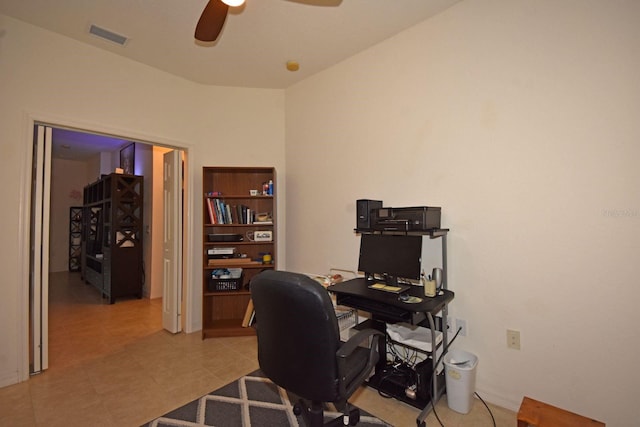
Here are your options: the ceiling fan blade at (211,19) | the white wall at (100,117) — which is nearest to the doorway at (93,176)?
the white wall at (100,117)

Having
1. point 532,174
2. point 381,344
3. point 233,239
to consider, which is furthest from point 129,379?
point 532,174

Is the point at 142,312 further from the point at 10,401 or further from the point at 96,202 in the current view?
the point at 96,202

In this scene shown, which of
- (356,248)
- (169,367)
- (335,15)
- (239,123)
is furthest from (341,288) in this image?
(239,123)

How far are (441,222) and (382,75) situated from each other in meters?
1.41

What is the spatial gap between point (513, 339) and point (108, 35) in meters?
3.95

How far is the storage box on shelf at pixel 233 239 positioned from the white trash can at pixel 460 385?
200 centimetres

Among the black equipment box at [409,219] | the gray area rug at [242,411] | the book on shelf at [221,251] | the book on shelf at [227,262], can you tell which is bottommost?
the gray area rug at [242,411]

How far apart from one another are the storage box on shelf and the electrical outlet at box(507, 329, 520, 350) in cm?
224

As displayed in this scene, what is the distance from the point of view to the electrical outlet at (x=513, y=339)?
1.95 metres

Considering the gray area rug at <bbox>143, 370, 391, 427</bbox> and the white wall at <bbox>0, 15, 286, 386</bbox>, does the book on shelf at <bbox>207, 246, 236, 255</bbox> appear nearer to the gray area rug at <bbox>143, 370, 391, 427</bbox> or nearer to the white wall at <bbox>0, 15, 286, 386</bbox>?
the white wall at <bbox>0, 15, 286, 386</bbox>

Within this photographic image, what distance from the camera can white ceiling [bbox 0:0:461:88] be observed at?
221cm

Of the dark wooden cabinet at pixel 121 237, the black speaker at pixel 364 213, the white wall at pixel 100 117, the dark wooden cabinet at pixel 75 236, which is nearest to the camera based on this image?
the white wall at pixel 100 117

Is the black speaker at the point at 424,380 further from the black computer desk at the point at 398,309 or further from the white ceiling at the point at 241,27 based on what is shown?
the white ceiling at the point at 241,27

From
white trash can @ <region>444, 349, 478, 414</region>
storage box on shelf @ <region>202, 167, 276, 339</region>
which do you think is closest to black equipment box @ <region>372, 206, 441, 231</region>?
white trash can @ <region>444, 349, 478, 414</region>
